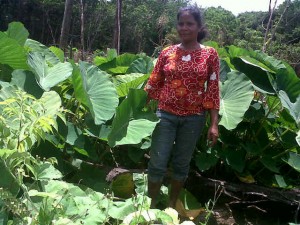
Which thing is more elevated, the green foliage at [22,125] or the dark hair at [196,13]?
the dark hair at [196,13]

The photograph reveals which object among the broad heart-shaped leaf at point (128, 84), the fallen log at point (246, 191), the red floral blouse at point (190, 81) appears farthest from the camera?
the fallen log at point (246, 191)

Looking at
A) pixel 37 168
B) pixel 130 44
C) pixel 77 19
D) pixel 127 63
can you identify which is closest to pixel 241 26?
pixel 130 44

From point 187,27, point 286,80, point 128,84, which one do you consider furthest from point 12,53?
point 286,80

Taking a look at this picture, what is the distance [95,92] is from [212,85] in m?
0.70

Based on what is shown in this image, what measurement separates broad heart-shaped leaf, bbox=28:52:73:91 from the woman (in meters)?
0.52

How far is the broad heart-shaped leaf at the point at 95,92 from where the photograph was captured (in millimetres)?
2240

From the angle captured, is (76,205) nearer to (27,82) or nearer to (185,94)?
(185,94)

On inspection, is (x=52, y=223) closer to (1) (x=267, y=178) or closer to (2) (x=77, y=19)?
(1) (x=267, y=178)

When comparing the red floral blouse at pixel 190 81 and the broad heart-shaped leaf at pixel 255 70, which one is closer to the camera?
the red floral blouse at pixel 190 81

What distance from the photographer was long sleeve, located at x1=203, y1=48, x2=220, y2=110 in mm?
2014

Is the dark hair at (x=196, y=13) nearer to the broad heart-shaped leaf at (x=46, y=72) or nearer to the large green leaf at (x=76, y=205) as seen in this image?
the broad heart-shaped leaf at (x=46, y=72)

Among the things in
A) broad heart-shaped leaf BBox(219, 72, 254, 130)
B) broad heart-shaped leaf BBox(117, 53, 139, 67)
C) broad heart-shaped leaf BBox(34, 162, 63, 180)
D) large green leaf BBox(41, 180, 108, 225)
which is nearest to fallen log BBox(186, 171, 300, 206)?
broad heart-shaped leaf BBox(219, 72, 254, 130)

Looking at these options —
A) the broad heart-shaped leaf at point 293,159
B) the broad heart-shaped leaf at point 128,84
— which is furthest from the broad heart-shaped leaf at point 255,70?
the broad heart-shaped leaf at point 128,84

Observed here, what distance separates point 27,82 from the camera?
2160 millimetres
